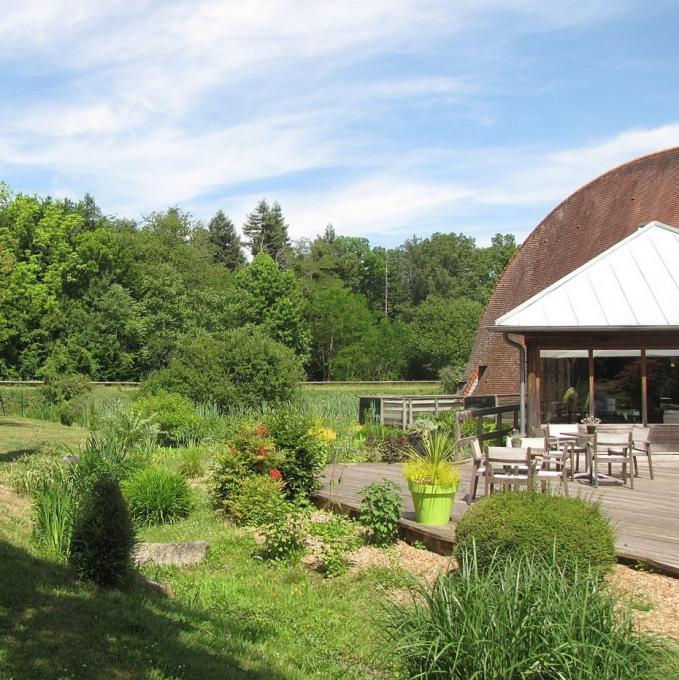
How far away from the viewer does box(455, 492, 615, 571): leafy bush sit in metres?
6.12

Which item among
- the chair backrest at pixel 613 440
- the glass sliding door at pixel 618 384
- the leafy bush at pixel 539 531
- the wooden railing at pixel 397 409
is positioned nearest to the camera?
the leafy bush at pixel 539 531

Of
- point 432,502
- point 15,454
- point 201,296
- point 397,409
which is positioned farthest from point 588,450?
point 201,296

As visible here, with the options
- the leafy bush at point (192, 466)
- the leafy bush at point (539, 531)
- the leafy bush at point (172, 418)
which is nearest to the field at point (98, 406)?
the leafy bush at point (172, 418)

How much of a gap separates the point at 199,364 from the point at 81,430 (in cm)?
375

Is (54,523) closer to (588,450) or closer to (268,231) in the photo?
(588,450)

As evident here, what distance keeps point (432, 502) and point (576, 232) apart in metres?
19.3

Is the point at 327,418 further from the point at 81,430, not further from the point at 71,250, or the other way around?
the point at 71,250

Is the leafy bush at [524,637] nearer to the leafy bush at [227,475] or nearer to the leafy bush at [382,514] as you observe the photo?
the leafy bush at [382,514]

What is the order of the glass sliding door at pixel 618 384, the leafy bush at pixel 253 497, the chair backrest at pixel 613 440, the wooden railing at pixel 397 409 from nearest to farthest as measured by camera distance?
the leafy bush at pixel 253 497
the chair backrest at pixel 613 440
the glass sliding door at pixel 618 384
the wooden railing at pixel 397 409

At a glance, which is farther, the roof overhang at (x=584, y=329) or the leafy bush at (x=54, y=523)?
the roof overhang at (x=584, y=329)

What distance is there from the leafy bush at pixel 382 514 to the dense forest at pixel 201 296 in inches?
812

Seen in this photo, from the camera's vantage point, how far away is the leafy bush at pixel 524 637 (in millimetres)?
3982

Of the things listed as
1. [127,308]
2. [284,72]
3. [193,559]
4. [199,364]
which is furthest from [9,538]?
[127,308]

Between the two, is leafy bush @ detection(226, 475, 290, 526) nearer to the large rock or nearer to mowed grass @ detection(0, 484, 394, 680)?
the large rock
